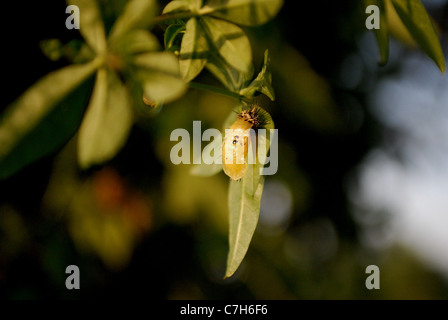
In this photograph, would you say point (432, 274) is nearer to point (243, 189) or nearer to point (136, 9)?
point (243, 189)

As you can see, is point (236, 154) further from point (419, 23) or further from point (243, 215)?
point (419, 23)

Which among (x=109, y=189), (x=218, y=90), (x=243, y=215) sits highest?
(x=109, y=189)

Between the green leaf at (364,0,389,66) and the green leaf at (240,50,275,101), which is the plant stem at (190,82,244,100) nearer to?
the green leaf at (240,50,275,101)

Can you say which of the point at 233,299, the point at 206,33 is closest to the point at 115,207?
the point at 233,299

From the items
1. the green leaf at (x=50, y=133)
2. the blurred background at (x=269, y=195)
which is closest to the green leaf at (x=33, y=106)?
the green leaf at (x=50, y=133)

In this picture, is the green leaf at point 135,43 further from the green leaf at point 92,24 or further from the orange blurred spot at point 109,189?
the orange blurred spot at point 109,189

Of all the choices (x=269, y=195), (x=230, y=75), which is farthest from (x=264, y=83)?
(x=269, y=195)
